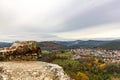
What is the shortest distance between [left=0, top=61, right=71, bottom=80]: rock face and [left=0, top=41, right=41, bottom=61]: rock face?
4.06ft

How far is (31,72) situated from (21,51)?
8.12ft

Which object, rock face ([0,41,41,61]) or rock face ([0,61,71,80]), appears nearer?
rock face ([0,61,71,80])

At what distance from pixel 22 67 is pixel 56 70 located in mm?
1634

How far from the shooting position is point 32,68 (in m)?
11.8

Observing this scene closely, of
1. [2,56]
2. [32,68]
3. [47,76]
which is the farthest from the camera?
[2,56]

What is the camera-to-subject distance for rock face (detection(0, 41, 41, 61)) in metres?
13.5

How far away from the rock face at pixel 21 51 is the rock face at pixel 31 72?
48.8 inches

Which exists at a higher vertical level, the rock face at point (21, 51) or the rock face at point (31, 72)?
the rock face at point (21, 51)

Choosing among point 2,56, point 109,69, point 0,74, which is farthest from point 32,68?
point 109,69

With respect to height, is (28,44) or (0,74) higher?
(28,44)

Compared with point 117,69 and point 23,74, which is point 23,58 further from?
point 117,69

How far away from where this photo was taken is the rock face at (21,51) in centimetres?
1355

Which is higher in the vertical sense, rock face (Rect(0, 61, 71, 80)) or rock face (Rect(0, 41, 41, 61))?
rock face (Rect(0, 41, 41, 61))

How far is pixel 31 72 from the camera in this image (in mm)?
11406
